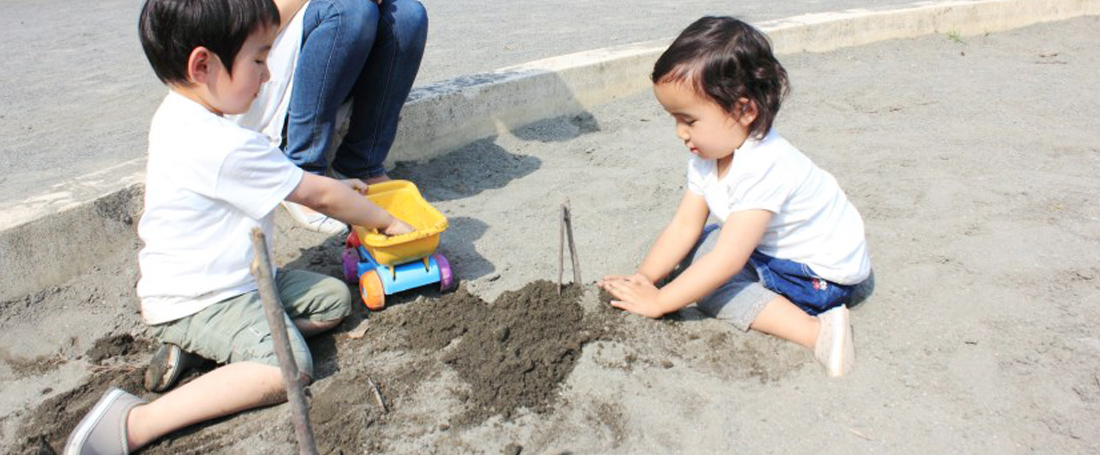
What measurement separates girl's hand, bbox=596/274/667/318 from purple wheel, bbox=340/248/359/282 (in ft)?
2.66

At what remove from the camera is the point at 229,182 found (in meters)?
2.16

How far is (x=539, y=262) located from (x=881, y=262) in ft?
3.63

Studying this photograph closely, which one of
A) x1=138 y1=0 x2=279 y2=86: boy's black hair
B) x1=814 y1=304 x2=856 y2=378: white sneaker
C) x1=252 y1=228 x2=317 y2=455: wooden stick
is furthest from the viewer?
x1=814 y1=304 x2=856 y2=378: white sneaker

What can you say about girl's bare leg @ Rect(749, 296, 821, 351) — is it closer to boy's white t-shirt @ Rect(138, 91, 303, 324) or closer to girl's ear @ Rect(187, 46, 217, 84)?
boy's white t-shirt @ Rect(138, 91, 303, 324)

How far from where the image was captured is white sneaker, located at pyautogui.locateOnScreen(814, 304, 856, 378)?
2.17m

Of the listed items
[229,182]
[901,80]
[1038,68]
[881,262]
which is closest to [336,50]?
[229,182]

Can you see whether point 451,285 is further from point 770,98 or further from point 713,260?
point 770,98

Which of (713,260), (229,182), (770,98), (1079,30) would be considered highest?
(770,98)

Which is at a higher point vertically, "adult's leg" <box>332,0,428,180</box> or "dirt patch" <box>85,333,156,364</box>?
"adult's leg" <box>332,0,428,180</box>

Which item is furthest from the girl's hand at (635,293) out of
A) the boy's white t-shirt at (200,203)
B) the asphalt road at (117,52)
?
the asphalt road at (117,52)

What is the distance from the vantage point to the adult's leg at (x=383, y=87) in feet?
10.3

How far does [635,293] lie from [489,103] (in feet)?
5.82

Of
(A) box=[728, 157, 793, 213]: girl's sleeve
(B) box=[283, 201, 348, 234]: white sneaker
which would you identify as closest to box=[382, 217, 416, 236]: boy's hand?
(B) box=[283, 201, 348, 234]: white sneaker

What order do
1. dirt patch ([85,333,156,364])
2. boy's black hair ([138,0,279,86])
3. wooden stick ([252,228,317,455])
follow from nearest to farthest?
1. wooden stick ([252,228,317,455])
2. boy's black hair ([138,0,279,86])
3. dirt patch ([85,333,156,364])
